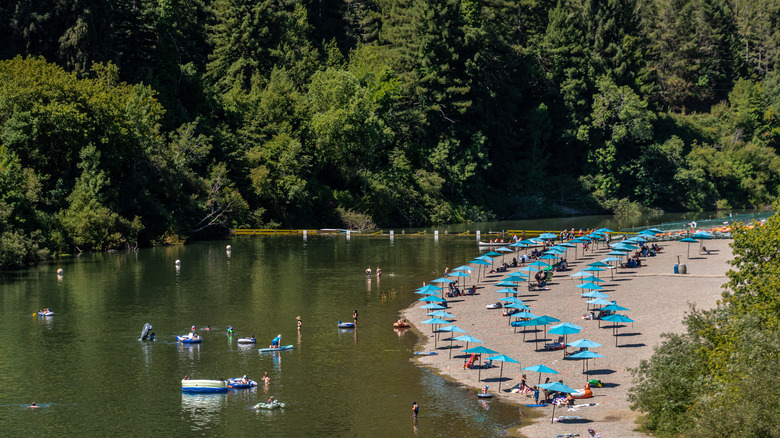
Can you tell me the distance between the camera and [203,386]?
55656mm

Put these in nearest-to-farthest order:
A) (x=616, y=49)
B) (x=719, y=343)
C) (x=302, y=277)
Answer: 1. (x=719, y=343)
2. (x=302, y=277)
3. (x=616, y=49)

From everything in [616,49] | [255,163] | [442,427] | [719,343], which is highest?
[616,49]

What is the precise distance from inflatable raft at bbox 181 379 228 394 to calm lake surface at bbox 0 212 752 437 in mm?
660

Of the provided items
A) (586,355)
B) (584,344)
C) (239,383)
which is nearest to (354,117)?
(239,383)

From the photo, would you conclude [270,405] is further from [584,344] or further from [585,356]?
[584,344]

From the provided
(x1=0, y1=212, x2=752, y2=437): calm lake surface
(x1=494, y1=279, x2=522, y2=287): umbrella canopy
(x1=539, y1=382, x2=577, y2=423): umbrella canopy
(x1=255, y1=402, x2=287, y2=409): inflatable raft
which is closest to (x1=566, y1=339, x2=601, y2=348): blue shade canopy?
(x1=539, y1=382, x2=577, y2=423): umbrella canopy

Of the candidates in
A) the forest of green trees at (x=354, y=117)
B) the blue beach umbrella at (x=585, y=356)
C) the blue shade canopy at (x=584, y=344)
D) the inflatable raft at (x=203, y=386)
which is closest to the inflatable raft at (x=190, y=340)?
the inflatable raft at (x=203, y=386)

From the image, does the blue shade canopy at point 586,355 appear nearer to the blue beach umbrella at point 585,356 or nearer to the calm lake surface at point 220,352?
the blue beach umbrella at point 585,356

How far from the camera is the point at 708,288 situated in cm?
7619

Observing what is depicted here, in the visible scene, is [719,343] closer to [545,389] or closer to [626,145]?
[545,389]

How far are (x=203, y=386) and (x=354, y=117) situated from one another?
88987 mm

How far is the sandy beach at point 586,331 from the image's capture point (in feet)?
163

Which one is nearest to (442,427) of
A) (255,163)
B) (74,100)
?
(74,100)

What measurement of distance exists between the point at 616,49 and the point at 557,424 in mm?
134189
